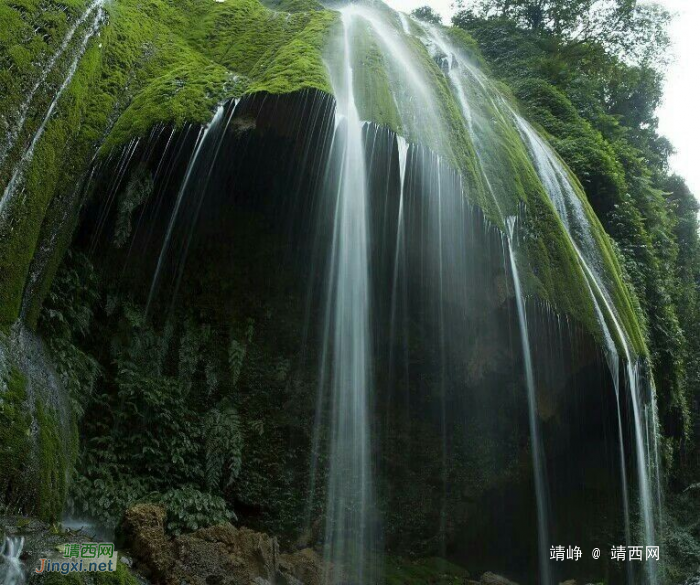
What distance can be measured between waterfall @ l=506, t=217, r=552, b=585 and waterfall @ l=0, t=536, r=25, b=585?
5.91 metres

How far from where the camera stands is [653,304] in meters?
12.4

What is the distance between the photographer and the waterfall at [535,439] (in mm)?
7534

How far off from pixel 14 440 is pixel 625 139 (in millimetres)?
19530

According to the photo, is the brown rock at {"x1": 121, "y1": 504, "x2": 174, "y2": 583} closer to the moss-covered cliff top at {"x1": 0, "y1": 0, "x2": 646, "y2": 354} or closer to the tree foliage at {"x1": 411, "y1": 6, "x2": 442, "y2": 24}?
the moss-covered cliff top at {"x1": 0, "y1": 0, "x2": 646, "y2": 354}

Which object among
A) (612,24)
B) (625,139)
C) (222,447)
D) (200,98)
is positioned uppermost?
(612,24)

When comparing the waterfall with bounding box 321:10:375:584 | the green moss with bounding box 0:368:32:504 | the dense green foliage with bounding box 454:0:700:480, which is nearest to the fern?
the waterfall with bounding box 321:10:375:584

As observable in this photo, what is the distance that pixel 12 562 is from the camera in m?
3.53

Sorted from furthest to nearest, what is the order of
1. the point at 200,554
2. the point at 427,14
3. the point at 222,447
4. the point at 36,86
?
the point at 427,14, the point at 222,447, the point at 36,86, the point at 200,554

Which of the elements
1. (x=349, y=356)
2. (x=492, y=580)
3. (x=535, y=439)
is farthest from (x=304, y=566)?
(x=535, y=439)

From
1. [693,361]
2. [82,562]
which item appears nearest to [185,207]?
[82,562]

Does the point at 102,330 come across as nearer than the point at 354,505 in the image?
Yes

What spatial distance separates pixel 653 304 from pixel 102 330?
10897 millimetres

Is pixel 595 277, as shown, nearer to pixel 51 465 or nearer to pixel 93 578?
pixel 51 465

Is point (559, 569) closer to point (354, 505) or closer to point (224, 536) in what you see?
point (354, 505)
